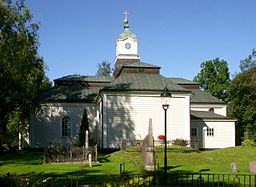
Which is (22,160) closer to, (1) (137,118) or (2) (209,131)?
(1) (137,118)

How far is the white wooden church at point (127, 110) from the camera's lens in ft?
93.0

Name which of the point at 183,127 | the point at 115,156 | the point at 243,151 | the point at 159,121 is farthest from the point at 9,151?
the point at 243,151

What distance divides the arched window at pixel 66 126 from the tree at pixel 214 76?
1297 inches

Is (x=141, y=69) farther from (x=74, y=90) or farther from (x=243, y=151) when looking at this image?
(x=243, y=151)

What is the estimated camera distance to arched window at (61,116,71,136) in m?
32.8

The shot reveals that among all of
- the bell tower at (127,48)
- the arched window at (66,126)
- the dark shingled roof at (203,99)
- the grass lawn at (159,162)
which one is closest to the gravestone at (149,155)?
the grass lawn at (159,162)

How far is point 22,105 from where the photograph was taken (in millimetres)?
25703

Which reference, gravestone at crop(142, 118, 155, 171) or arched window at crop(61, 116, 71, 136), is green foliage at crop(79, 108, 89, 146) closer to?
arched window at crop(61, 116, 71, 136)

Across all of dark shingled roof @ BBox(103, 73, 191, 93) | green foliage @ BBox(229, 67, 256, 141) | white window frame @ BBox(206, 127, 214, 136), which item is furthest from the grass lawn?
dark shingled roof @ BBox(103, 73, 191, 93)

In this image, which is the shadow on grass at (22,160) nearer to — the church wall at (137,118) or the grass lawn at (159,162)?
the grass lawn at (159,162)

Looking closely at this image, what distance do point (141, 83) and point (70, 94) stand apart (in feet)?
29.5

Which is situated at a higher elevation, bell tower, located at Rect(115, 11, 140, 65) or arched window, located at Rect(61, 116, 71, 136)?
bell tower, located at Rect(115, 11, 140, 65)

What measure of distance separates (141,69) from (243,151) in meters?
12.8

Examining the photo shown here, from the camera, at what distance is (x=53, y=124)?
32.6 meters
